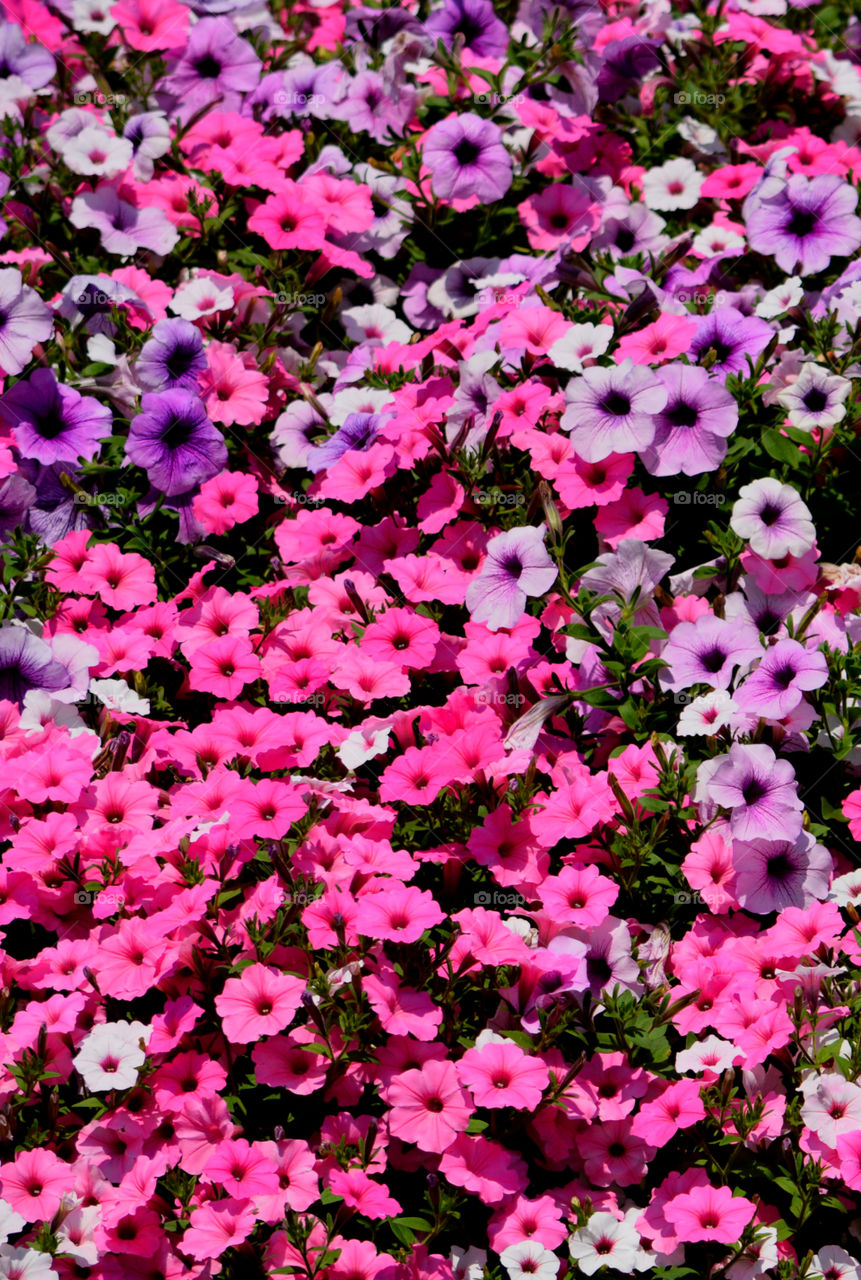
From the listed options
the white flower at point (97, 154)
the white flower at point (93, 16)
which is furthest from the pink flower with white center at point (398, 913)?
the white flower at point (93, 16)

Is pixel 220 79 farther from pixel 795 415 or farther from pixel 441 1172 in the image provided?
pixel 441 1172

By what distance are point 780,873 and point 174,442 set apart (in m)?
2.26

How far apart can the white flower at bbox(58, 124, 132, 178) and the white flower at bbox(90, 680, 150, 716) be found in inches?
80.8

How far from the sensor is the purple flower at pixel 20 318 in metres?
4.36

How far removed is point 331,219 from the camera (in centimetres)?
491

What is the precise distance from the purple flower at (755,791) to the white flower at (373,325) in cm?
220

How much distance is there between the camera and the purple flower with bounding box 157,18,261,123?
17.9 ft

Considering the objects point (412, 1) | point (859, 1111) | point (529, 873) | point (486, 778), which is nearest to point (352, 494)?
point (486, 778)

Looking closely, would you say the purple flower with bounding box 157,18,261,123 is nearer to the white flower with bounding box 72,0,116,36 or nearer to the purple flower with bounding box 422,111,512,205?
the white flower with bounding box 72,0,116,36

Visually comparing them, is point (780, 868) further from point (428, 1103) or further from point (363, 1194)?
point (363, 1194)

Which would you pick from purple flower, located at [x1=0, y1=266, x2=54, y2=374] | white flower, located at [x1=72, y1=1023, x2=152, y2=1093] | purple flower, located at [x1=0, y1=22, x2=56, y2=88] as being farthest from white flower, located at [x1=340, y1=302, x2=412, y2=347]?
white flower, located at [x1=72, y1=1023, x2=152, y2=1093]

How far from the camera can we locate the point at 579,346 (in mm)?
4277

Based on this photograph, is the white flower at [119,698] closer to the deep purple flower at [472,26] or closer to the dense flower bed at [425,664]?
the dense flower bed at [425,664]

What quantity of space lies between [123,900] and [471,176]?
2911mm
